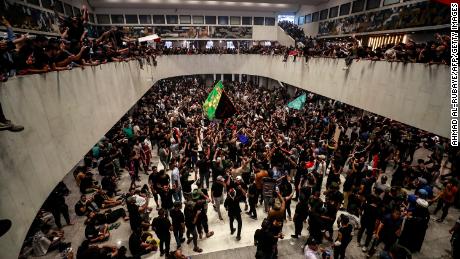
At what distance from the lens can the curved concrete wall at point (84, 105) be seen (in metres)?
4.31

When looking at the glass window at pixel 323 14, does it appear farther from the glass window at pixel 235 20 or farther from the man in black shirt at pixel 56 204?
the man in black shirt at pixel 56 204

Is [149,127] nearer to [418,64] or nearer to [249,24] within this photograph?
[418,64]

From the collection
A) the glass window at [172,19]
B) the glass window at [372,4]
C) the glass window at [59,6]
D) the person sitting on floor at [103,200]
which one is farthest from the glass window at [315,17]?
the person sitting on floor at [103,200]

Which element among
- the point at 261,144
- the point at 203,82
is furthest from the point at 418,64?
the point at 203,82

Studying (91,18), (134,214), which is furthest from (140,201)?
(91,18)

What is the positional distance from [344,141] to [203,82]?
87.0 ft

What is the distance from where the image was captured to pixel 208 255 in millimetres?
6090

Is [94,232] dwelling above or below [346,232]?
below

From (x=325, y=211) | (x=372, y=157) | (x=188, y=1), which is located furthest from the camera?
(x=188, y=1)

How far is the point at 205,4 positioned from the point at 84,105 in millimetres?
Answer: 31680

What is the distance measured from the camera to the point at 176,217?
562cm

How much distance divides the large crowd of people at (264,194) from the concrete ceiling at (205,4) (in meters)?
26.2

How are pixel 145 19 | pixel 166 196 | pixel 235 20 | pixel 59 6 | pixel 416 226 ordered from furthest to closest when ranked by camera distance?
pixel 235 20, pixel 145 19, pixel 59 6, pixel 166 196, pixel 416 226

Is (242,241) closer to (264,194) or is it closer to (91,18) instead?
(264,194)
